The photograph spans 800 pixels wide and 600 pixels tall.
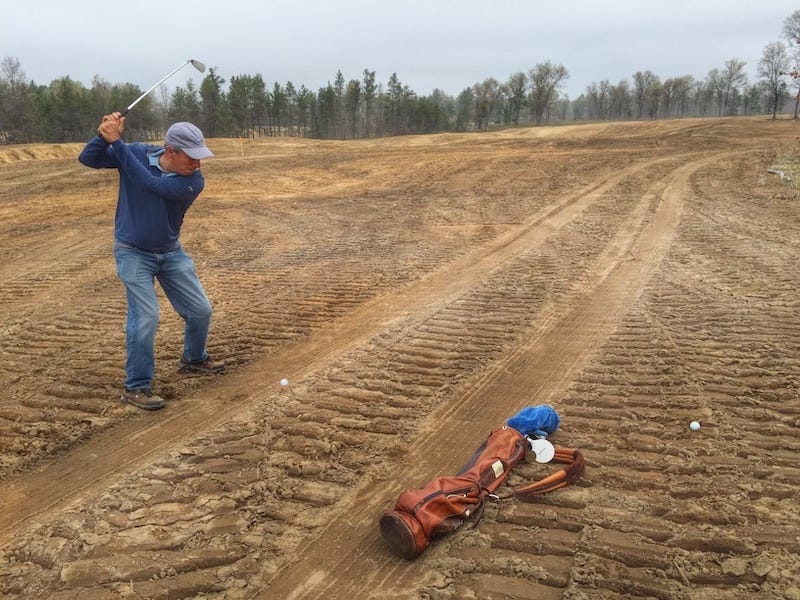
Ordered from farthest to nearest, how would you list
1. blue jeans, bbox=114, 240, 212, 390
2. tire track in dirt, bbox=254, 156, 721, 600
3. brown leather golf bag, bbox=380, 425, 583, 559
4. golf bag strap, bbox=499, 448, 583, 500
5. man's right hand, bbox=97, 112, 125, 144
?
blue jeans, bbox=114, 240, 212, 390 → man's right hand, bbox=97, 112, 125, 144 → golf bag strap, bbox=499, 448, 583, 500 → brown leather golf bag, bbox=380, 425, 583, 559 → tire track in dirt, bbox=254, 156, 721, 600

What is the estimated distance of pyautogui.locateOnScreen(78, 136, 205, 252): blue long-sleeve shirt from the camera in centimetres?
413

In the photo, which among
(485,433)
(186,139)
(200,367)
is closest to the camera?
(485,433)

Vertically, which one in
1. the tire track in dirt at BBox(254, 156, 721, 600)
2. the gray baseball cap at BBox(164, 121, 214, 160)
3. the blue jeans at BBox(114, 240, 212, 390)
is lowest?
the tire track in dirt at BBox(254, 156, 721, 600)

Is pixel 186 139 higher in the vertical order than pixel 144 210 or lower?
higher

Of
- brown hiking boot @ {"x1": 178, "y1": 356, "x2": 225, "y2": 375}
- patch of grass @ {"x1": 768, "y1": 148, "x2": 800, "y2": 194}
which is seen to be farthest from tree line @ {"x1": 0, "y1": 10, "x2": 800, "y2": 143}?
brown hiking boot @ {"x1": 178, "y1": 356, "x2": 225, "y2": 375}

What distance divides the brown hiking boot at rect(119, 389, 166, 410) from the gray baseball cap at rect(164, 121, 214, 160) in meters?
1.84

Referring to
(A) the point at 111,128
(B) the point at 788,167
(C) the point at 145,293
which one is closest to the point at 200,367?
(C) the point at 145,293

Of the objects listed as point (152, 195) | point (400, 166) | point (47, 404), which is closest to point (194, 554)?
point (47, 404)

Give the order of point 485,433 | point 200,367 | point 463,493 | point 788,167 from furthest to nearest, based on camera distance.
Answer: point 788,167 → point 200,367 → point 485,433 → point 463,493

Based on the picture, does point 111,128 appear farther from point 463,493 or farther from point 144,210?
point 463,493

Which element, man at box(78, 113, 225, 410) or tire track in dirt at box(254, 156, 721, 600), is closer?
tire track in dirt at box(254, 156, 721, 600)

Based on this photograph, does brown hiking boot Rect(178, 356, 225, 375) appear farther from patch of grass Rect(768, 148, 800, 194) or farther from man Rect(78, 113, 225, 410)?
patch of grass Rect(768, 148, 800, 194)

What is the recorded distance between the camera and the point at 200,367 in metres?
5.00

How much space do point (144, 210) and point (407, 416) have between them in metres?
2.49
